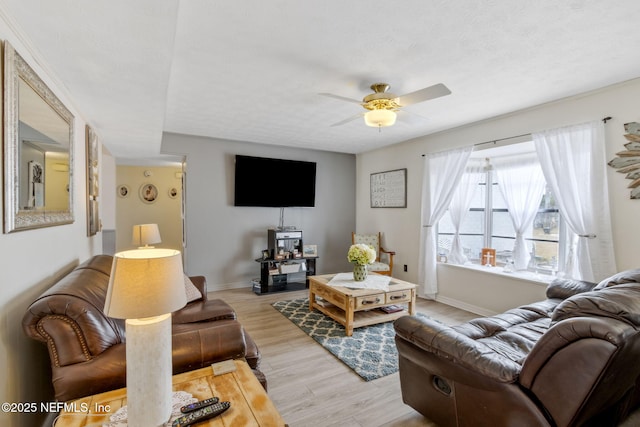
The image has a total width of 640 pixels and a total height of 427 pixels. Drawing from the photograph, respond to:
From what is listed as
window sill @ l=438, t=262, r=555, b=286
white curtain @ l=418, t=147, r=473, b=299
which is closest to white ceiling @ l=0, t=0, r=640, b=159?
white curtain @ l=418, t=147, r=473, b=299

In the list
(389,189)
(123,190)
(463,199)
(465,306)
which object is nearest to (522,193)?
(463,199)

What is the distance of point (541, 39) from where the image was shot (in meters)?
2.04

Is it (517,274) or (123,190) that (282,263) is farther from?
(123,190)

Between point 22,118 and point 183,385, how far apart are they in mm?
1476

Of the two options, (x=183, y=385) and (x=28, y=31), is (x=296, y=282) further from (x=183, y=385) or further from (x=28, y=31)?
(x=28, y=31)

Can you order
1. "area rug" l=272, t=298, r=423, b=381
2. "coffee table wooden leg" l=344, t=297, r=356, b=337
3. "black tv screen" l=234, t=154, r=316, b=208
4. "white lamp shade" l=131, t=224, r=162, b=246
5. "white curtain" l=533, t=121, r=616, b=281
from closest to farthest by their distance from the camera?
1. "area rug" l=272, t=298, r=423, b=381
2. "white curtain" l=533, t=121, r=616, b=281
3. "coffee table wooden leg" l=344, t=297, r=356, b=337
4. "white lamp shade" l=131, t=224, r=162, b=246
5. "black tv screen" l=234, t=154, r=316, b=208

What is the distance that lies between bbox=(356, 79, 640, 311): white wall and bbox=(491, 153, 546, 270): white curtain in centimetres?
49

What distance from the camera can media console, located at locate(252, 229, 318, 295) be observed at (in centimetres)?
496

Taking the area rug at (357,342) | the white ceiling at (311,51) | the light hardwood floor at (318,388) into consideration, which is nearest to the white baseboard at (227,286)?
the area rug at (357,342)

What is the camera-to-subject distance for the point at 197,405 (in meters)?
1.19

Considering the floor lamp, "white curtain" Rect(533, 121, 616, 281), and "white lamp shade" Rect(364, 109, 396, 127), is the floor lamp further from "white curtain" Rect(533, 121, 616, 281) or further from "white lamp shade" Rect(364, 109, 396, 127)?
"white curtain" Rect(533, 121, 616, 281)

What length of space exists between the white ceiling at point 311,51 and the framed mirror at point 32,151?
0.24 meters

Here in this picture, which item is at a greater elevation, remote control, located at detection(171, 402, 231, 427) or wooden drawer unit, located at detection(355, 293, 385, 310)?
remote control, located at detection(171, 402, 231, 427)

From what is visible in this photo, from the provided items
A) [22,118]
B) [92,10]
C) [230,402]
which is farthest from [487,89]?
[22,118]
